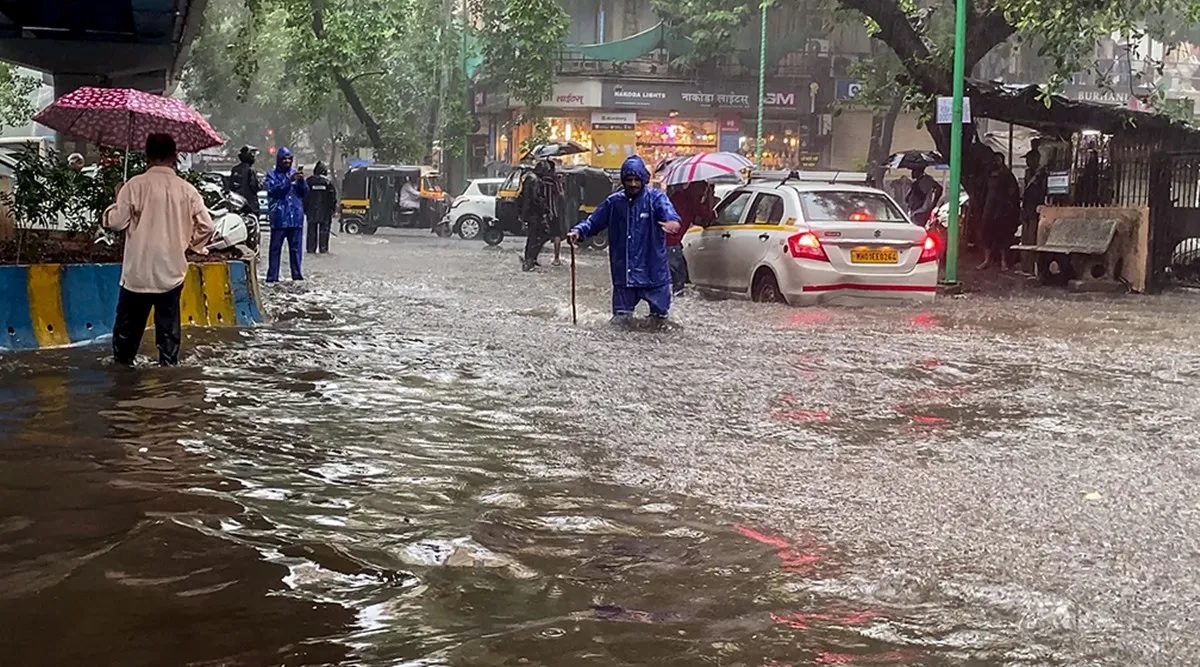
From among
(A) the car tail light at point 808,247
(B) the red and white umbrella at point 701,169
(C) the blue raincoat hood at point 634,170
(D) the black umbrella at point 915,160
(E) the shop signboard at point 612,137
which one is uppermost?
(E) the shop signboard at point 612,137

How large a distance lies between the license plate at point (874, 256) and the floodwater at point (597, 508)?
329cm

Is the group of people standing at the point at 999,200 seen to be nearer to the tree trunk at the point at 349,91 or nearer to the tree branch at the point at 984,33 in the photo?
the tree branch at the point at 984,33

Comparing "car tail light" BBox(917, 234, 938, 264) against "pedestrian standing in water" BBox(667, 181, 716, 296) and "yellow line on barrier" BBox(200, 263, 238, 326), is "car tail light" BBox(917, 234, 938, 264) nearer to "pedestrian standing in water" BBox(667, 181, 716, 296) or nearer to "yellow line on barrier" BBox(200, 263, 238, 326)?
"pedestrian standing in water" BBox(667, 181, 716, 296)

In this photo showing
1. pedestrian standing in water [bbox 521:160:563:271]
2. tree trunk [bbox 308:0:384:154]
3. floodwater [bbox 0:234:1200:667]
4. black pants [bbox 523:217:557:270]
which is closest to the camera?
floodwater [bbox 0:234:1200:667]

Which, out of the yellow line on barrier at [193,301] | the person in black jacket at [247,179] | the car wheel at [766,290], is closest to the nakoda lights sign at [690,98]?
the person in black jacket at [247,179]

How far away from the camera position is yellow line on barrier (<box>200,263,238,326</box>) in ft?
36.9

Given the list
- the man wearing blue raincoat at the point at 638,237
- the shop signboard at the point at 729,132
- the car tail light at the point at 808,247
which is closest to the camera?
the man wearing blue raincoat at the point at 638,237

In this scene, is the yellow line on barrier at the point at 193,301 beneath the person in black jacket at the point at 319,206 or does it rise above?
beneath

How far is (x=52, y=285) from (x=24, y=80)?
3900 centimetres

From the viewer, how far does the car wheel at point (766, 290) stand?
44.8 feet

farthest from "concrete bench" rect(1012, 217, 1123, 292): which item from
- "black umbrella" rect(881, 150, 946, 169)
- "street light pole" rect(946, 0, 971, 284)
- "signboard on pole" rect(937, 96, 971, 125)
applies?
"black umbrella" rect(881, 150, 946, 169)

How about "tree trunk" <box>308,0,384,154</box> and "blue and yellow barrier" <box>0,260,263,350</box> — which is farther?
"tree trunk" <box>308,0,384,154</box>

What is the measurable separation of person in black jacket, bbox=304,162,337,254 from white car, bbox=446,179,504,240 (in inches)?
344

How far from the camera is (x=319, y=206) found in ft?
74.5
